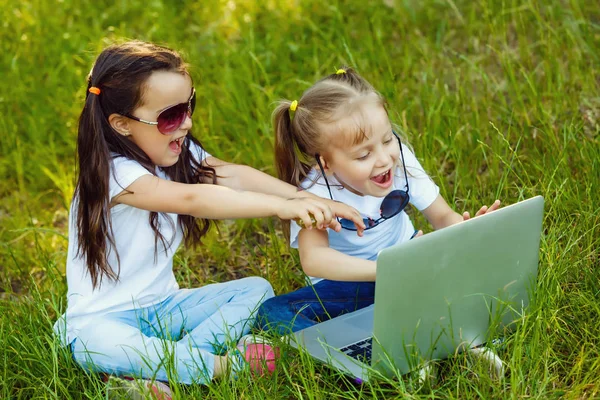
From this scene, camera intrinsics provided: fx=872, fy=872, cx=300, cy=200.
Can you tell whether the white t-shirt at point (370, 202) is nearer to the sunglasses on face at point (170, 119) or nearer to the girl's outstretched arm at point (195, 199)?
the girl's outstretched arm at point (195, 199)

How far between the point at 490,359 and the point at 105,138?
4.13ft

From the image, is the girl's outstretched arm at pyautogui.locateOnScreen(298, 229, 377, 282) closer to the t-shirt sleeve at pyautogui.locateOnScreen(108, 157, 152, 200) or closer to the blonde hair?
the blonde hair

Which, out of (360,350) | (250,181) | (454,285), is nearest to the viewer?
(454,285)

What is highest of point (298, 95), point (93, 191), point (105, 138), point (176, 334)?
point (105, 138)

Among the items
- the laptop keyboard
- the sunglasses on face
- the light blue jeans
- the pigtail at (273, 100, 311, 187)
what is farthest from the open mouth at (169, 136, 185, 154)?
the laptop keyboard

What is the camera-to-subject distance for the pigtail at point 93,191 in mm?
2533

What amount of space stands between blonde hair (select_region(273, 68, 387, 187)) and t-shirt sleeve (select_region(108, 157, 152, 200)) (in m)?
0.43

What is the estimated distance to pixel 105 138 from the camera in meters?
2.57

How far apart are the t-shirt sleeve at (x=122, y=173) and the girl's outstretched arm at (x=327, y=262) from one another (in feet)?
1.66

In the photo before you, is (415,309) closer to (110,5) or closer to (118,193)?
(118,193)

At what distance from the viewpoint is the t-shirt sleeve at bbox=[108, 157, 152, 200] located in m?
2.52

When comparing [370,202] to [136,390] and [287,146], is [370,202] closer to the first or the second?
[287,146]

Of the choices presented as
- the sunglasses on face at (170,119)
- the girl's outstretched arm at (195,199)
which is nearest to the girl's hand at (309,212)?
A: the girl's outstretched arm at (195,199)

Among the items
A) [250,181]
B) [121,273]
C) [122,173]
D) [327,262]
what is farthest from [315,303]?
[122,173]
